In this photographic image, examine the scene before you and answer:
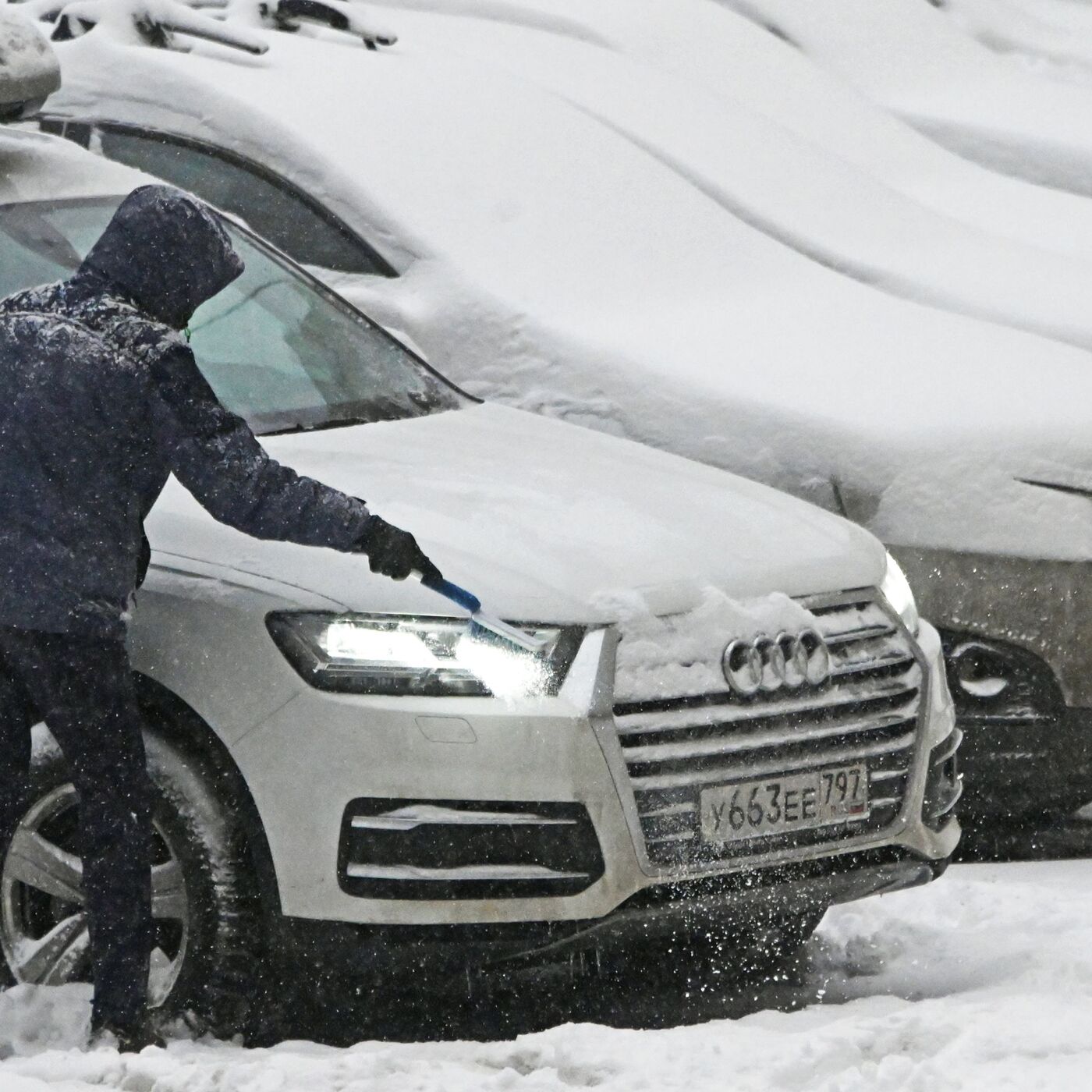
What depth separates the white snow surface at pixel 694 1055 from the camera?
342cm

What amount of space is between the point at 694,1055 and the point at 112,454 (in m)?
1.36

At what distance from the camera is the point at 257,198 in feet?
19.4

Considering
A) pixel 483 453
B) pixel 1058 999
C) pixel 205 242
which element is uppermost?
pixel 205 242

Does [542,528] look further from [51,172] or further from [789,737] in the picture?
[51,172]

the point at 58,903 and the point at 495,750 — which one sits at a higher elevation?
the point at 495,750

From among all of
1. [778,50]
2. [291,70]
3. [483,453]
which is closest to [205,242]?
[483,453]

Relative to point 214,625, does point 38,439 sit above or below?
above

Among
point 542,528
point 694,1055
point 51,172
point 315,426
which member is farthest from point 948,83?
point 694,1055

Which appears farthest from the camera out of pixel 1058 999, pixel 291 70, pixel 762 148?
pixel 762 148

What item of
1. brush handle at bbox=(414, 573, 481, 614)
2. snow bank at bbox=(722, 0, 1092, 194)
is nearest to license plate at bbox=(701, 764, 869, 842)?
brush handle at bbox=(414, 573, 481, 614)

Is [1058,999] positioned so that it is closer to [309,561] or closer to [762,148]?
[309,561]

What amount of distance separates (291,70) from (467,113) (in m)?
0.53

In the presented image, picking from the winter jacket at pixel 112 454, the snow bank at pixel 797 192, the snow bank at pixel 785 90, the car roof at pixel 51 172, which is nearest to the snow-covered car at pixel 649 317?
the snow bank at pixel 797 192

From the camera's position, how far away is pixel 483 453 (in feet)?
14.5
